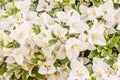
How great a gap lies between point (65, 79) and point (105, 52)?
23 cm

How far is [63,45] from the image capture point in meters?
1.72

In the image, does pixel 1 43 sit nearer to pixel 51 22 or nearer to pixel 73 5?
pixel 51 22

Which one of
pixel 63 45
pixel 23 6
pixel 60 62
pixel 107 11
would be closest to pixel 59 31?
pixel 63 45

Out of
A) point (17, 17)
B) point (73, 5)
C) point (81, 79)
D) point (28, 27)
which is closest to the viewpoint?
point (81, 79)

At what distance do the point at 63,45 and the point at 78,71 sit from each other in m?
0.14

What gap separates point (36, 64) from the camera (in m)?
1.81

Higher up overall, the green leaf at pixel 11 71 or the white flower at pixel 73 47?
the white flower at pixel 73 47

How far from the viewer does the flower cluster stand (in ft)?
5.65

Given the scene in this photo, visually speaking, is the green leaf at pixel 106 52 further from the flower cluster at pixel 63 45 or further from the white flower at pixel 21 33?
the white flower at pixel 21 33

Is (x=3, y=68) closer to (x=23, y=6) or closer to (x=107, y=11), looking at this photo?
(x=23, y=6)

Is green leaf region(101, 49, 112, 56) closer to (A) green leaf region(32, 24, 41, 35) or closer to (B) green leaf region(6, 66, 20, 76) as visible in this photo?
(A) green leaf region(32, 24, 41, 35)

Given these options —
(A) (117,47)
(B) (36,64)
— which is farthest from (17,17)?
(A) (117,47)

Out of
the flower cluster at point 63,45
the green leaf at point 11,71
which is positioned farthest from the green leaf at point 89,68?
the green leaf at point 11,71

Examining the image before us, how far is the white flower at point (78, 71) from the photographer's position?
1713mm
